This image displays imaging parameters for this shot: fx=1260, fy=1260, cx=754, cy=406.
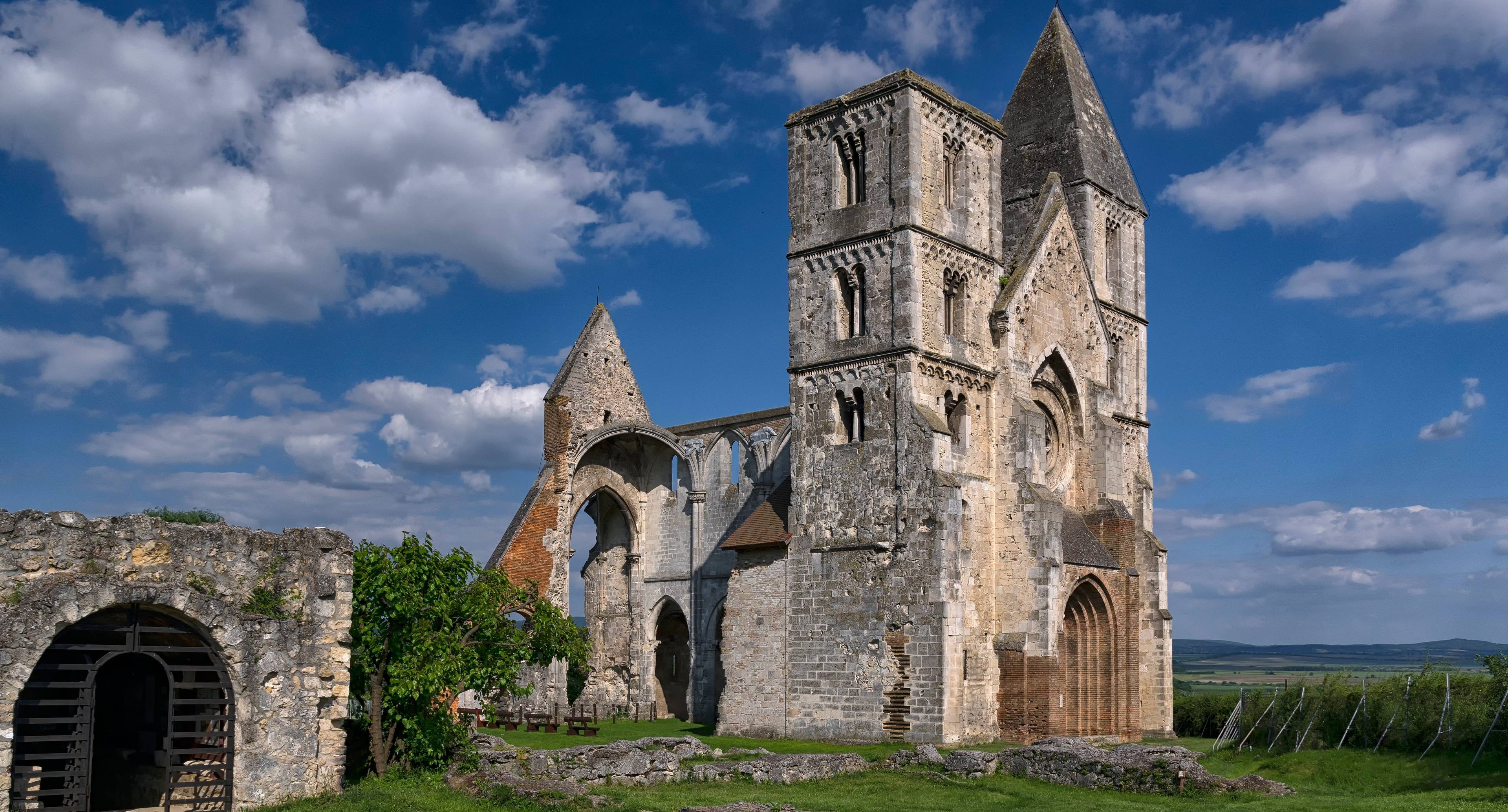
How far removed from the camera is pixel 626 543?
4191 centimetres

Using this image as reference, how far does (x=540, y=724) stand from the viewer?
32781 mm

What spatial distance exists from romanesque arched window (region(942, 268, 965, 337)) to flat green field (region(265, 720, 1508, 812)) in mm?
10756

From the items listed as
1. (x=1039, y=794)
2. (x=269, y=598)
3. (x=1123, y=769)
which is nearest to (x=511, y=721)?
(x=1039, y=794)

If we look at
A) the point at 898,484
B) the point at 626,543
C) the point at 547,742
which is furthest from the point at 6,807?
the point at 626,543

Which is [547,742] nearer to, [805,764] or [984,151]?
[805,764]

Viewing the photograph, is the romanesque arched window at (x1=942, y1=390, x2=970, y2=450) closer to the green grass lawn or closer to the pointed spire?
the green grass lawn

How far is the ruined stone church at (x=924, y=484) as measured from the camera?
93.1 ft

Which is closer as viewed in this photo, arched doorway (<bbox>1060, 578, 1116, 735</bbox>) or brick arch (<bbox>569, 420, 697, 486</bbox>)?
arched doorway (<bbox>1060, 578, 1116, 735</bbox>)

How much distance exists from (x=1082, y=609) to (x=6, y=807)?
25.9 meters

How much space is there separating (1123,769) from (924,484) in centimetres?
880

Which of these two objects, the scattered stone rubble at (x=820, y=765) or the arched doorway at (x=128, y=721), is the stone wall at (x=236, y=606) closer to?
the arched doorway at (x=128, y=721)

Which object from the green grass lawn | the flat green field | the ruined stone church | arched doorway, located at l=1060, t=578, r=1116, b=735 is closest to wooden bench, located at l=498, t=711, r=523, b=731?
the ruined stone church

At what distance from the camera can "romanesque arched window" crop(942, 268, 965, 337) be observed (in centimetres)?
3073

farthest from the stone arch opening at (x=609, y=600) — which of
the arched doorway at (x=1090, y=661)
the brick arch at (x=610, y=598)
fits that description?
the arched doorway at (x=1090, y=661)
